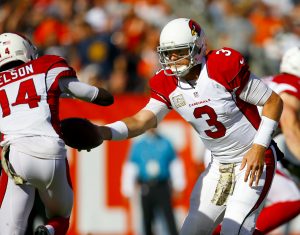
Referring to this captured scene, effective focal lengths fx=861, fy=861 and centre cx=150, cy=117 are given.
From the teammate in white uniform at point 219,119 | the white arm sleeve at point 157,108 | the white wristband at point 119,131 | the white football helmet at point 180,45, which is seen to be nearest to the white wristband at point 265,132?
the teammate in white uniform at point 219,119

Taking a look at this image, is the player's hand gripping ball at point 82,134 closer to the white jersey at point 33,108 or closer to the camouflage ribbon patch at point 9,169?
the white jersey at point 33,108

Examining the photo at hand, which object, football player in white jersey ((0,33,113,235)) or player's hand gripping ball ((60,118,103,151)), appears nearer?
player's hand gripping ball ((60,118,103,151))

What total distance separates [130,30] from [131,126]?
636 cm

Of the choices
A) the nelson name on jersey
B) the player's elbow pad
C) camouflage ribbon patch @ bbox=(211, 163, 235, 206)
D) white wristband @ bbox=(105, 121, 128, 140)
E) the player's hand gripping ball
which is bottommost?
camouflage ribbon patch @ bbox=(211, 163, 235, 206)

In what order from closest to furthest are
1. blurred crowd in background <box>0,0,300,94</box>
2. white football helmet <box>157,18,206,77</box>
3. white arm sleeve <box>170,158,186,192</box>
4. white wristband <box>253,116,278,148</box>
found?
white wristband <box>253,116,278,148</box>
white football helmet <box>157,18,206,77</box>
white arm sleeve <box>170,158,186,192</box>
blurred crowd in background <box>0,0,300,94</box>

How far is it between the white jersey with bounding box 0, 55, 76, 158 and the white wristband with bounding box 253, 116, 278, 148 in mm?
1372

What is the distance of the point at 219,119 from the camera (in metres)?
5.91

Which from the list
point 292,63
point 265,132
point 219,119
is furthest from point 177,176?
point 265,132

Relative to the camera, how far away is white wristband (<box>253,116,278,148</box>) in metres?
5.78

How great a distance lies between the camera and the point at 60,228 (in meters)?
6.07

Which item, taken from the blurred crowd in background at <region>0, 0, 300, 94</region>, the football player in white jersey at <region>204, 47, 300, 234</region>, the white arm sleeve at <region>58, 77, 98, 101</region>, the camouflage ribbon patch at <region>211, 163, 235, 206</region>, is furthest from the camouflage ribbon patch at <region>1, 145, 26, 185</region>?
the blurred crowd in background at <region>0, 0, 300, 94</region>

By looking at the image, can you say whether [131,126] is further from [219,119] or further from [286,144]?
[286,144]

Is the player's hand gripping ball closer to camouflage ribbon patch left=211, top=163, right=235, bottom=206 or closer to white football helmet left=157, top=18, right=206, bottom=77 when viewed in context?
white football helmet left=157, top=18, right=206, bottom=77

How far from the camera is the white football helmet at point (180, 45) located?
588cm
